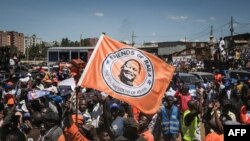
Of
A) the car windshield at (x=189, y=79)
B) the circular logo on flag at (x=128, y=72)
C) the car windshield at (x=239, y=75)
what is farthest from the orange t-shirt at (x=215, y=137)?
the car windshield at (x=189, y=79)

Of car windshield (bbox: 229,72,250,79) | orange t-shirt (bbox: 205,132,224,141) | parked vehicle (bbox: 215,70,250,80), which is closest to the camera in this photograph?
orange t-shirt (bbox: 205,132,224,141)

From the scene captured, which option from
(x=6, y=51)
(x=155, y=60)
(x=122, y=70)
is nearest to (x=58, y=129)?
(x=122, y=70)

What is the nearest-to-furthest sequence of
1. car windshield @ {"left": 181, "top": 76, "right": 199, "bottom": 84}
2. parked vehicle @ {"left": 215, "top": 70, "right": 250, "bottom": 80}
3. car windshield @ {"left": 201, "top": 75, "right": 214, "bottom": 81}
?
1. parked vehicle @ {"left": 215, "top": 70, "right": 250, "bottom": 80}
2. car windshield @ {"left": 181, "top": 76, "right": 199, "bottom": 84}
3. car windshield @ {"left": 201, "top": 75, "right": 214, "bottom": 81}

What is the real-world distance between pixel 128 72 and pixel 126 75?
2.4 inches

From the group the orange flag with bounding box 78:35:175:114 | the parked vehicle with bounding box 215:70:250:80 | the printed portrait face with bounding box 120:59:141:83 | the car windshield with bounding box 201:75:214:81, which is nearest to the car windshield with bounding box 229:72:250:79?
the parked vehicle with bounding box 215:70:250:80

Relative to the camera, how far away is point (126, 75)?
5984mm

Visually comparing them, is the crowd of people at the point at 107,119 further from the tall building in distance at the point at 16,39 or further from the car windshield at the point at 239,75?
→ the tall building in distance at the point at 16,39

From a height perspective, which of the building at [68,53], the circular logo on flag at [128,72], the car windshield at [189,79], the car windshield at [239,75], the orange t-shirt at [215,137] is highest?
the building at [68,53]

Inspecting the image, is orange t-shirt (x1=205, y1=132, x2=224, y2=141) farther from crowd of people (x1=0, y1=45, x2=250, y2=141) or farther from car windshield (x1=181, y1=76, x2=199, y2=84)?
car windshield (x1=181, y1=76, x2=199, y2=84)

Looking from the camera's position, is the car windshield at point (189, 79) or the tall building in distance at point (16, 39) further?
the tall building in distance at point (16, 39)

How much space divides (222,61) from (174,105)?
17.9 meters

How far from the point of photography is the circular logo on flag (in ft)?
19.2

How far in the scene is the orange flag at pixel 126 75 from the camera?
5.77 meters

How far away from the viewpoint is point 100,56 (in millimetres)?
5953
